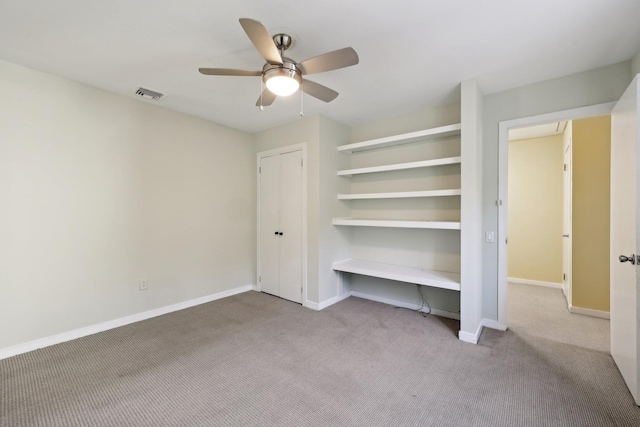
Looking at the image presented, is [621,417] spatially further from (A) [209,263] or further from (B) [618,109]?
(A) [209,263]

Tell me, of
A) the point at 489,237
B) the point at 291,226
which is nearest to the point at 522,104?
the point at 489,237

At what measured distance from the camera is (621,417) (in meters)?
1.62

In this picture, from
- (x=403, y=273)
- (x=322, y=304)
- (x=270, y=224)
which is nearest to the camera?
(x=403, y=273)

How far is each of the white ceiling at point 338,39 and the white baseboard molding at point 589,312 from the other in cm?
272

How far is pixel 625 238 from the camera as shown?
1904 mm

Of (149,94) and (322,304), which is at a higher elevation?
(149,94)

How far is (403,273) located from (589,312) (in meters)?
2.30

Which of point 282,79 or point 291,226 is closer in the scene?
point 282,79

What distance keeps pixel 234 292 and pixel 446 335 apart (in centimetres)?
290

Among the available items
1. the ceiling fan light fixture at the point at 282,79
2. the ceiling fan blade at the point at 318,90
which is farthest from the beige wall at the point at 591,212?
the ceiling fan light fixture at the point at 282,79

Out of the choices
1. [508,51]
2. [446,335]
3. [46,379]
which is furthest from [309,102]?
[46,379]

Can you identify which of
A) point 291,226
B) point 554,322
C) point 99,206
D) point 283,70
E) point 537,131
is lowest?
point 554,322

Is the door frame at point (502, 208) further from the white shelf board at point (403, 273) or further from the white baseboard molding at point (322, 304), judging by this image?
the white baseboard molding at point (322, 304)

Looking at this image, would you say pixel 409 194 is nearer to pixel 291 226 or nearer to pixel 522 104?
pixel 522 104
